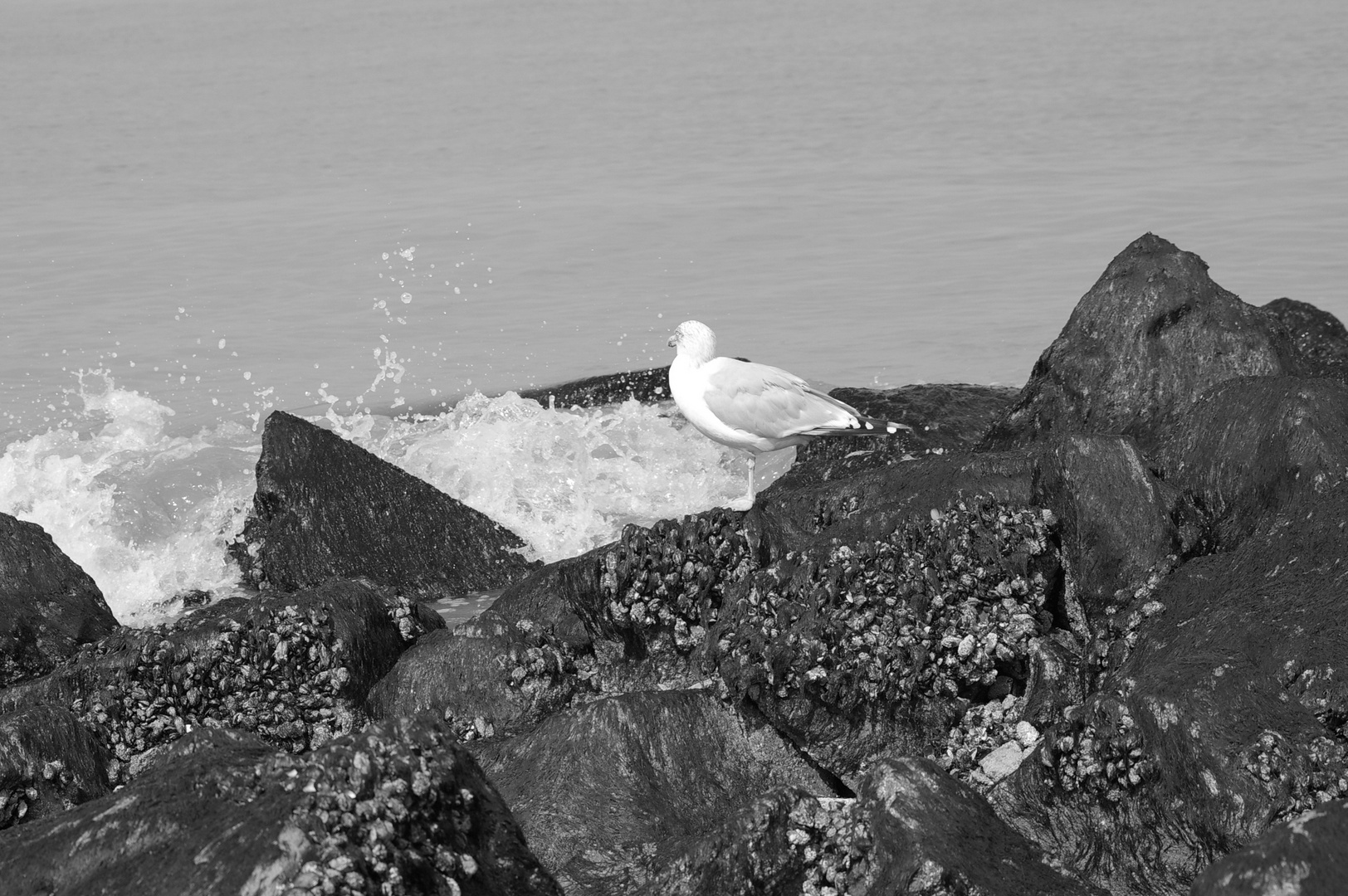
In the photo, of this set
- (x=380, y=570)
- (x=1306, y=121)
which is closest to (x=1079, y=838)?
(x=380, y=570)

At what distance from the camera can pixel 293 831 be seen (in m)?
3.37

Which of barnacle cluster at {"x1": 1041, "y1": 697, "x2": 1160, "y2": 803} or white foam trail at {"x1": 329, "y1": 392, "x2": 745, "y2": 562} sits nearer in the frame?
barnacle cluster at {"x1": 1041, "y1": 697, "x2": 1160, "y2": 803}

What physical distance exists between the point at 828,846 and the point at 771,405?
5.27 m

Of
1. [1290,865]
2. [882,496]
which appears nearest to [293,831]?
[1290,865]

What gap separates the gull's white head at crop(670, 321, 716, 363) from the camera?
9797 millimetres

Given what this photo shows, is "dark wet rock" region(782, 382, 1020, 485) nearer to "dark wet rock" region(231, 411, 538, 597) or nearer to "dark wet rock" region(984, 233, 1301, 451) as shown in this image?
"dark wet rock" region(984, 233, 1301, 451)

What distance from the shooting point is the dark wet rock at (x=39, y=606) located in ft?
22.4

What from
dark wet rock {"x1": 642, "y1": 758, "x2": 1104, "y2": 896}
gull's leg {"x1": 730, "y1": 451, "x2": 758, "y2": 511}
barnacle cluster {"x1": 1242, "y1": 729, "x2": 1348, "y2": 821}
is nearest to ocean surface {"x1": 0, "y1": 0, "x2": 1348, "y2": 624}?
gull's leg {"x1": 730, "y1": 451, "x2": 758, "y2": 511}

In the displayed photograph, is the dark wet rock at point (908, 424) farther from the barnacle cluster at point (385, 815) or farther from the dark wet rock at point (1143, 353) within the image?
the barnacle cluster at point (385, 815)

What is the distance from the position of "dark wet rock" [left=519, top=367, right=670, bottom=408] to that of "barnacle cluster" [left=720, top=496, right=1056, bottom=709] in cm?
687

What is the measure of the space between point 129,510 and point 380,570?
3.09m

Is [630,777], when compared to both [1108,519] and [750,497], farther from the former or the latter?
[750,497]

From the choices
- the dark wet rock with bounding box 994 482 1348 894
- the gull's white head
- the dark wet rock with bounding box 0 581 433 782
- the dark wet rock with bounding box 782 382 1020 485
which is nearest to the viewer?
the dark wet rock with bounding box 994 482 1348 894

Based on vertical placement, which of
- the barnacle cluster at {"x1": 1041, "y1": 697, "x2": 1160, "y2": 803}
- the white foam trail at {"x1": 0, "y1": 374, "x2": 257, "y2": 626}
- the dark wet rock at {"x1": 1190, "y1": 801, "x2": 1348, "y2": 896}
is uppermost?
the dark wet rock at {"x1": 1190, "y1": 801, "x2": 1348, "y2": 896}
